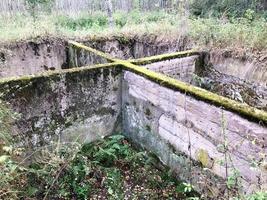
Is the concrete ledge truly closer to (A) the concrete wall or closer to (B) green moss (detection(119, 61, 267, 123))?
(B) green moss (detection(119, 61, 267, 123))

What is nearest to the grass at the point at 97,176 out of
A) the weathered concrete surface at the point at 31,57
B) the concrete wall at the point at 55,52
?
the concrete wall at the point at 55,52

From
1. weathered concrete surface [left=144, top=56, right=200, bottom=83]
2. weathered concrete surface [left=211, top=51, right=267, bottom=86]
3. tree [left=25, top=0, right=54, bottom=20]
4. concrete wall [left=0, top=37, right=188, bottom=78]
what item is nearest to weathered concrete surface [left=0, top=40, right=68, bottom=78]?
concrete wall [left=0, top=37, right=188, bottom=78]

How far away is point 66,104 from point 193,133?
1893 millimetres

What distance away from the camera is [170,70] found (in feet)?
18.3

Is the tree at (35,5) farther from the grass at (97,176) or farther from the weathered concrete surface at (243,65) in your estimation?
the grass at (97,176)

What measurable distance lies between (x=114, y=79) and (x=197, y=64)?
1829 millimetres

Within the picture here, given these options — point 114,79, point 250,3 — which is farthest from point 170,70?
point 250,3

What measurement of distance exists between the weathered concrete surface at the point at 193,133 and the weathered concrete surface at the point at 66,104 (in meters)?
0.30

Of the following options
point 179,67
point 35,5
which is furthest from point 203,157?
point 35,5

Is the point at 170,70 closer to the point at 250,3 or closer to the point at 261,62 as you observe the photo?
the point at 261,62

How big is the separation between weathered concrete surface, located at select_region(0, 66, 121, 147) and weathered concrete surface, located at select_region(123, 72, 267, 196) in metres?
0.30

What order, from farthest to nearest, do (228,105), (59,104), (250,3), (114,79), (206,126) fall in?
1. (250,3)
2. (114,79)
3. (59,104)
4. (206,126)
5. (228,105)

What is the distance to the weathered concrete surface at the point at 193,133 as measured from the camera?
10.9ft

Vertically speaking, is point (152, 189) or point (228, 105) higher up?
point (228, 105)
